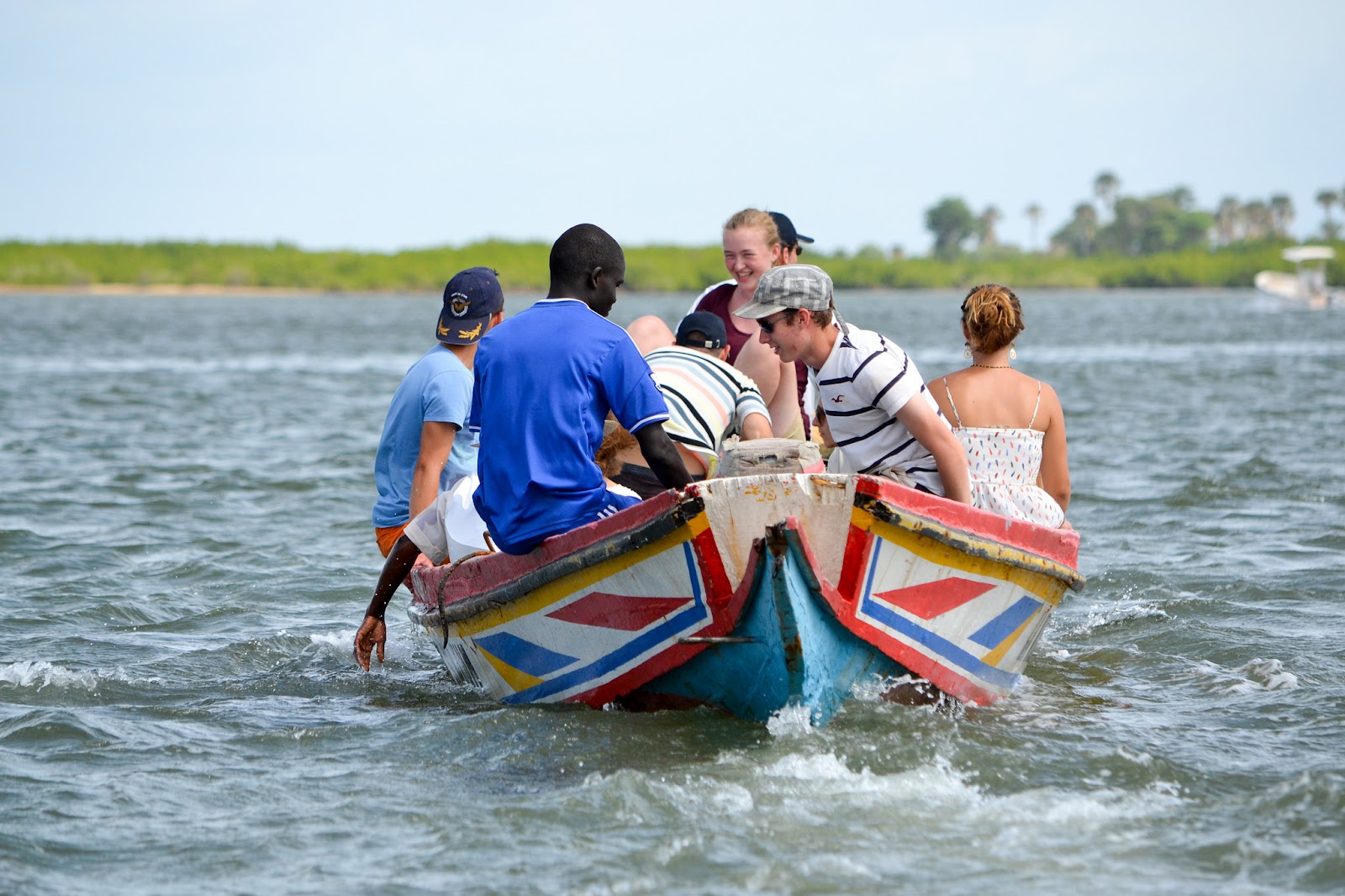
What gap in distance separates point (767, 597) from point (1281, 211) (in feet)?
447

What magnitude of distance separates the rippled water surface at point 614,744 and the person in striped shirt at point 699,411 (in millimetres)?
939

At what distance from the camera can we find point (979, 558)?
5332 mm

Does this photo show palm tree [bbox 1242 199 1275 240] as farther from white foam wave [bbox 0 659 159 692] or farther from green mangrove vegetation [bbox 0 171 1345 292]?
white foam wave [bbox 0 659 159 692]

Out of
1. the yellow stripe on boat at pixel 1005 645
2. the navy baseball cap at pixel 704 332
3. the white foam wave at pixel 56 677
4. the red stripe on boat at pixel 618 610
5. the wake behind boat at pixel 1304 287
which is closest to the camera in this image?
the red stripe on boat at pixel 618 610

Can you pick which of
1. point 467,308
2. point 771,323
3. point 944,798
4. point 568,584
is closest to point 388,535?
point 467,308

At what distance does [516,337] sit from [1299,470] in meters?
9.86

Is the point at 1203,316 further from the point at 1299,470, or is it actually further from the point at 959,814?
the point at 959,814

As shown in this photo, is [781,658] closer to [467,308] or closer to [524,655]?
[524,655]

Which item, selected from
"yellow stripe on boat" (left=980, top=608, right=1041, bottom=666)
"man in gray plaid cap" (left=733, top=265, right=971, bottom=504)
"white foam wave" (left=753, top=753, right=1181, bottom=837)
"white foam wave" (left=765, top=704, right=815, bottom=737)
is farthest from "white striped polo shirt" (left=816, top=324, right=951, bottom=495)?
"white foam wave" (left=753, top=753, right=1181, bottom=837)

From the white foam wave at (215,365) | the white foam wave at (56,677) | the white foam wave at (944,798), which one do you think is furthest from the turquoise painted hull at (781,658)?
the white foam wave at (215,365)

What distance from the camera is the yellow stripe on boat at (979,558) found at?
16.1 feet

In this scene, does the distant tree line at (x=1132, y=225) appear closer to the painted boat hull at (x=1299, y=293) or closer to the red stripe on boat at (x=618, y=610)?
the painted boat hull at (x=1299, y=293)

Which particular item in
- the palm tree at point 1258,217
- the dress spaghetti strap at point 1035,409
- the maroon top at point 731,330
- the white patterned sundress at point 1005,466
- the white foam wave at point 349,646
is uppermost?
the palm tree at point 1258,217

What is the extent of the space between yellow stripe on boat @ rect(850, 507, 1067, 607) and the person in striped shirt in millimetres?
812
